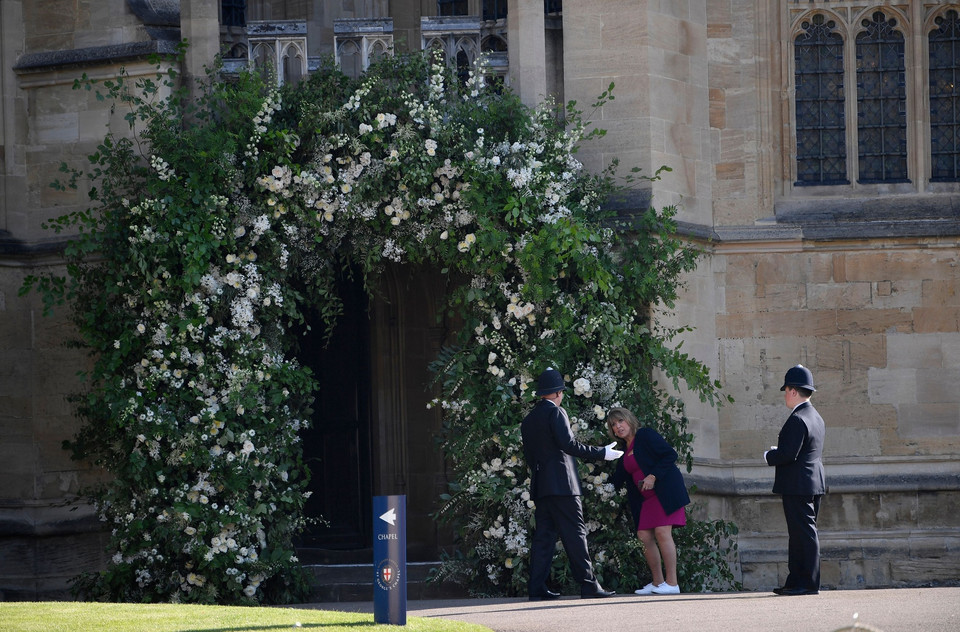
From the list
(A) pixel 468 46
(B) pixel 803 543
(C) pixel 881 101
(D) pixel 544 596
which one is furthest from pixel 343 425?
(C) pixel 881 101

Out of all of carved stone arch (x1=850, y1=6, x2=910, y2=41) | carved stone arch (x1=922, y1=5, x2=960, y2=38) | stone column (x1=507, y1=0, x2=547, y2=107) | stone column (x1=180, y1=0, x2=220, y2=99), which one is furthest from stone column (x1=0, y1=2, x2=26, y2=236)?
carved stone arch (x1=922, y1=5, x2=960, y2=38)

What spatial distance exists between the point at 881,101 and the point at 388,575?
763 cm

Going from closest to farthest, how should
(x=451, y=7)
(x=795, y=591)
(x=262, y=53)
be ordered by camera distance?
(x=795, y=591) → (x=262, y=53) → (x=451, y=7)

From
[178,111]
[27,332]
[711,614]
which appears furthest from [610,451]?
[27,332]

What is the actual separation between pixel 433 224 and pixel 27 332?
3668 millimetres

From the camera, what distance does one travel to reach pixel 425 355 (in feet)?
46.0

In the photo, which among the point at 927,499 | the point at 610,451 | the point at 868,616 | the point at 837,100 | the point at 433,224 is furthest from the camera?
the point at 837,100

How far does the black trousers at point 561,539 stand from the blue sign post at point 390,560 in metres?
2.38

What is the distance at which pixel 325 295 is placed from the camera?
11.8 metres

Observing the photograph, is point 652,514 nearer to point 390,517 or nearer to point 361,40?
point 390,517

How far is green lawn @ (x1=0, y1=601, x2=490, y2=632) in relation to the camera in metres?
7.70

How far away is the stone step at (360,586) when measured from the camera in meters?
11.5

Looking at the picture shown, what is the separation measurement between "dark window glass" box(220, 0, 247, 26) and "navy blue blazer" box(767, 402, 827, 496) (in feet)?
22.6

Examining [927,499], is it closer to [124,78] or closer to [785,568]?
[785,568]
